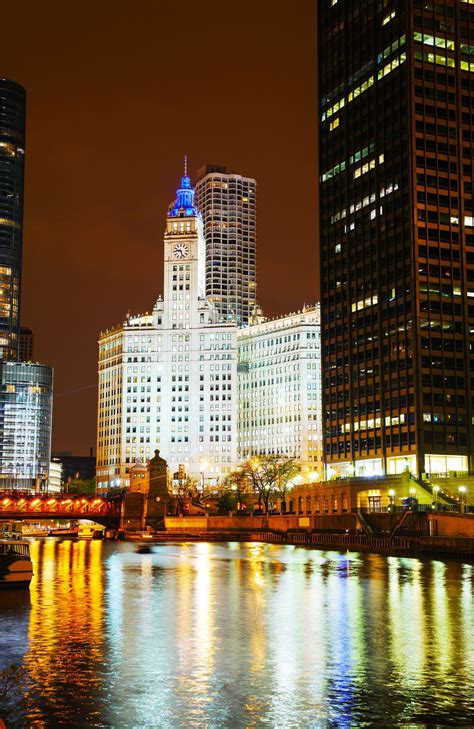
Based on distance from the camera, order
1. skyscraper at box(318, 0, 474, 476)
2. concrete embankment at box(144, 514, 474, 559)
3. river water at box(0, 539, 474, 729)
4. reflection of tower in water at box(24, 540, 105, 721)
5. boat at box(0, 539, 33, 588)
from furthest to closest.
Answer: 1. skyscraper at box(318, 0, 474, 476)
2. concrete embankment at box(144, 514, 474, 559)
3. boat at box(0, 539, 33, 588)
4. reflection of tower in water at box(24, 540, 105, 721)
5. river water at box(0, 539, 474, 729)

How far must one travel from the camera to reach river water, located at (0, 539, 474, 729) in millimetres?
35312

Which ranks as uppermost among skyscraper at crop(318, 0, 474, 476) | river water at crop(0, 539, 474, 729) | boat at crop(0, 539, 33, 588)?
skyscraper at crop(318, 0, 474, 476)

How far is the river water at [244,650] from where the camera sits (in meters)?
35.3

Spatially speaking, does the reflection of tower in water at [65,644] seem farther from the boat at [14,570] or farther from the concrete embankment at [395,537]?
the concrete embankment at [395,537]

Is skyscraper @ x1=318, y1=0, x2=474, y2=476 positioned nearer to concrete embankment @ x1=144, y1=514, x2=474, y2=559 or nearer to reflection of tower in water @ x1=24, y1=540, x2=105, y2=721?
concrete embankment @ x1=144, y1=514, x2=474, y2=559

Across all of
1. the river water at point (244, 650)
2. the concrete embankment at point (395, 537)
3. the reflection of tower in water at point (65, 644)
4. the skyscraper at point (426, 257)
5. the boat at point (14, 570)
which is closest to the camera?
the river water at point (244, 650)

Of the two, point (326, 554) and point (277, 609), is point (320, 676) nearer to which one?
point (277, 609)

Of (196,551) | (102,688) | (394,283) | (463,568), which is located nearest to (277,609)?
(102,688)

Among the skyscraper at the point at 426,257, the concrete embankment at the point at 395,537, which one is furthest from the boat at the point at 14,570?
the skyscraper at the point at 426,257

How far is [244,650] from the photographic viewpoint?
160 ft

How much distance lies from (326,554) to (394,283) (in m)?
75.1

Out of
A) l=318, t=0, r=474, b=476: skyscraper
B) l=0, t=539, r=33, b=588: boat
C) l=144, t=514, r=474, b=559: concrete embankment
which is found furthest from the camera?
l=318, t=0, r=474, b=476: skyscraper

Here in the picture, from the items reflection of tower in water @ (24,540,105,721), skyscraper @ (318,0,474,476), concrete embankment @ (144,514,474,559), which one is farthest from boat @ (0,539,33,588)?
skyscraper @ (318,0,474,476)

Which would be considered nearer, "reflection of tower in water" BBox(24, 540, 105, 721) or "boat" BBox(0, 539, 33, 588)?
"reflection of tower in water" BBox(24, 540, 105, 721)
